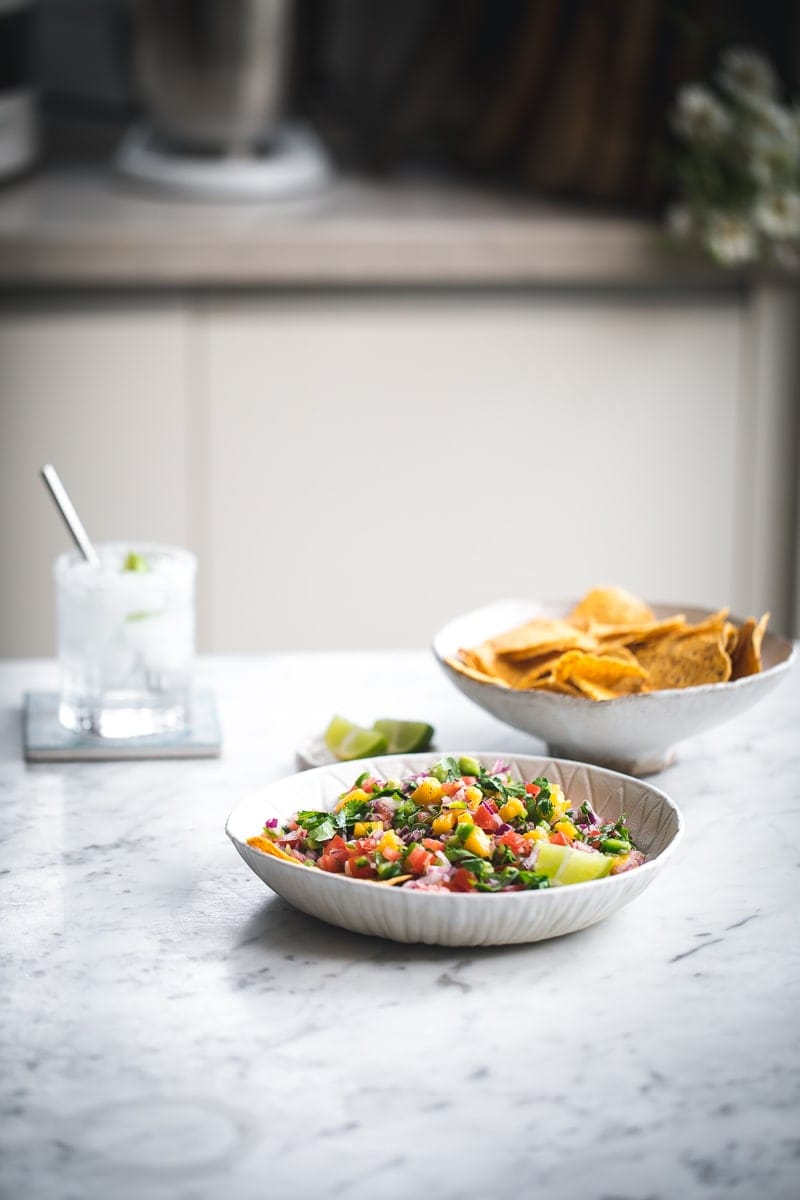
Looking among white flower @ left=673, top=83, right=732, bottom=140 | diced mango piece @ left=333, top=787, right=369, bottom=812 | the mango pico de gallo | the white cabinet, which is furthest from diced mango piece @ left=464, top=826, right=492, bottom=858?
white flower @ left=673, top=83, right=732, bottom=140

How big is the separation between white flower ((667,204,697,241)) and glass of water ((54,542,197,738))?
53.6 inches

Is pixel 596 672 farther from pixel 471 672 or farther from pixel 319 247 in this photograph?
pixel 319 247

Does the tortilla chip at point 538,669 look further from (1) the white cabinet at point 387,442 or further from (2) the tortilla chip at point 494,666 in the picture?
(1) the white cabinet at point 387,442

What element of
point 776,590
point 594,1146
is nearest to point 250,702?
point 594,1146

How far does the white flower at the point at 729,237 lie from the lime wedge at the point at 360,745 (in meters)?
1.43

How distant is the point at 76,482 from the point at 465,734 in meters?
1.31

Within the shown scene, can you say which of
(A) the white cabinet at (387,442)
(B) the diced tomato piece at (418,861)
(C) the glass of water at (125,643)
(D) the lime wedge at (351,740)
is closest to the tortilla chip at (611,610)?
(D) the lime wedge at (351,740)

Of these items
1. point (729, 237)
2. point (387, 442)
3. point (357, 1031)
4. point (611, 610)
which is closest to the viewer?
point (357, 1031)

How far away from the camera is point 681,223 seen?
2521 mm

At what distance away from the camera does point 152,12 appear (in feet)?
8.69

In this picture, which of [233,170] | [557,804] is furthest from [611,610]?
[233,170]

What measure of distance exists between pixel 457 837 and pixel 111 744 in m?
0.42

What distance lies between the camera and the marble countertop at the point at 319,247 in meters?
2.50

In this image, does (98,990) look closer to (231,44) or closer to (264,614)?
(264,614)
